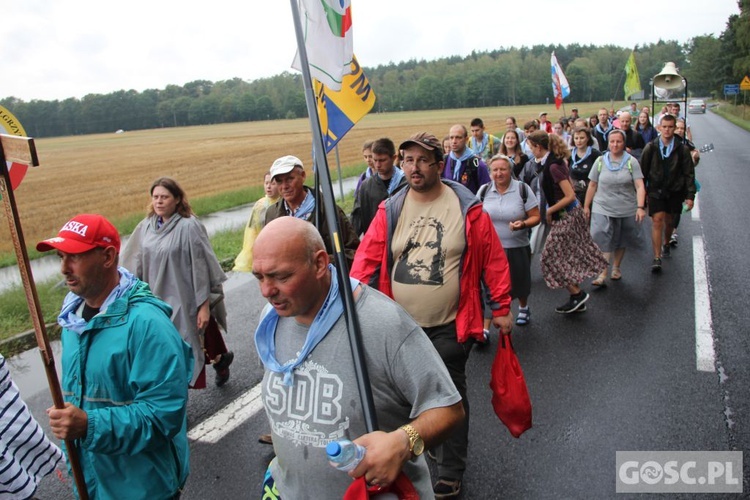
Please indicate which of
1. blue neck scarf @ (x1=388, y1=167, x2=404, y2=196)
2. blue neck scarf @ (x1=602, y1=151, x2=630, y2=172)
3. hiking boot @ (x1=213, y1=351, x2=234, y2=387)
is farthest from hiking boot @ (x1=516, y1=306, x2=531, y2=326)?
hiking boot @ (x1=213, y1=351, x2=234, y2=387)

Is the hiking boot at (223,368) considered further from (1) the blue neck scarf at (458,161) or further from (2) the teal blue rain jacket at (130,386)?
(1) the blue neck scarf at (458,161)

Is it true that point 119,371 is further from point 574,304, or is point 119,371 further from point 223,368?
point 574,304

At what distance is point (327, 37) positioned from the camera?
2.74 m

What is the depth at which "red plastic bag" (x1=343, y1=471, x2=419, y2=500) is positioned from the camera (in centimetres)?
159

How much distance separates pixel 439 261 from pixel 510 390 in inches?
31.1

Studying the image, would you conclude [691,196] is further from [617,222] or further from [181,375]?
[181,375]

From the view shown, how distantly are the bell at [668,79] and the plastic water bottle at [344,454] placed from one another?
12.0 metres

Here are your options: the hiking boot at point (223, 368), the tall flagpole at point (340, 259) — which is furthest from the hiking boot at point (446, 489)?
the hiking boot at point (223, 368)

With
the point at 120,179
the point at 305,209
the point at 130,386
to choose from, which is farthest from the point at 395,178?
the point at 120,179

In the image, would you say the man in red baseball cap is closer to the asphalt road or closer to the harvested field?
the asphalt road

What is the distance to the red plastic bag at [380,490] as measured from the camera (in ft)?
5.20

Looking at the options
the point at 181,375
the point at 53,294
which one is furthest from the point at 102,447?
the point at 53,294

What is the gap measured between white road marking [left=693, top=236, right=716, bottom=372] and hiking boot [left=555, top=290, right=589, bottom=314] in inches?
41.6

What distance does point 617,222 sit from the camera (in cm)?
725
